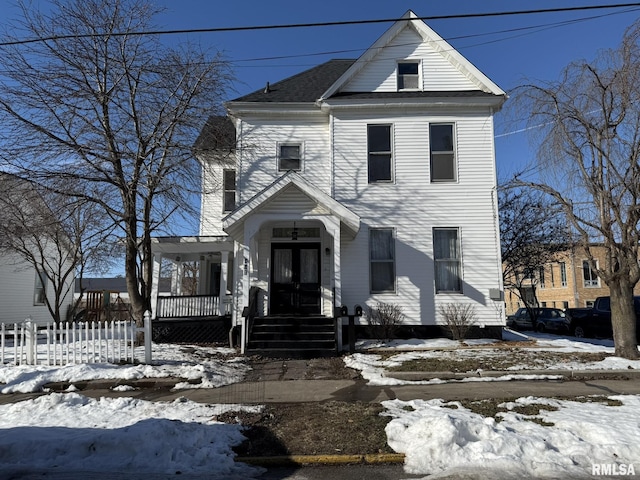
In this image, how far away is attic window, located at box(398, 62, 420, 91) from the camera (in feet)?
49.0

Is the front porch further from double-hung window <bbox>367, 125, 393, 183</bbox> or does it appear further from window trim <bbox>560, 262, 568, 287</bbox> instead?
window trim <bbox>560, 262, 568, 287</bbox>

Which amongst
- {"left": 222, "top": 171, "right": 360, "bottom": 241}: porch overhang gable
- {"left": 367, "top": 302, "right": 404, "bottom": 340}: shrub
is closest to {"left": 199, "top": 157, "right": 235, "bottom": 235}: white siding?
{"left": 222, "top": 171, "right": 360, "bottom": 241}: porch overhang gable

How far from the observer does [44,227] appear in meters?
13.7

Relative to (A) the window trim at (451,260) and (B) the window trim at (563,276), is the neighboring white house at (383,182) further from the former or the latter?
(B) the window trim at (563,276)

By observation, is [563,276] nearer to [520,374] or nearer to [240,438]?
[520,374]

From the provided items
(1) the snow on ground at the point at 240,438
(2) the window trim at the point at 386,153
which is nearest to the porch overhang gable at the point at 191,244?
(2) the window trim at the point at 386,153

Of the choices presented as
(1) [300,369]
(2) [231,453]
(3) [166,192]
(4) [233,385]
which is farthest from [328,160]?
(2) [231,453]

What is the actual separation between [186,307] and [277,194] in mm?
5568

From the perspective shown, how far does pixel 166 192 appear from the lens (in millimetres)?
13031

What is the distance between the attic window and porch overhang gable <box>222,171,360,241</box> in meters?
5.68

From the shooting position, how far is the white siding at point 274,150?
1459 cm

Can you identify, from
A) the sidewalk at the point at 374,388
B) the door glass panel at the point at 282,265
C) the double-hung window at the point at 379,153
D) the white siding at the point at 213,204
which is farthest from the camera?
the white siding at the point at 213,204

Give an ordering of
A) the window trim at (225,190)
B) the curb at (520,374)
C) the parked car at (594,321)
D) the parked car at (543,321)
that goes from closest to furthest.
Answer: the curb at (520,374), the window trim at (225,190), the parked car at (594,321), the parked car at (543,321)

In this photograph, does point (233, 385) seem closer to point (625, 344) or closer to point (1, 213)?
point (625, 344)
